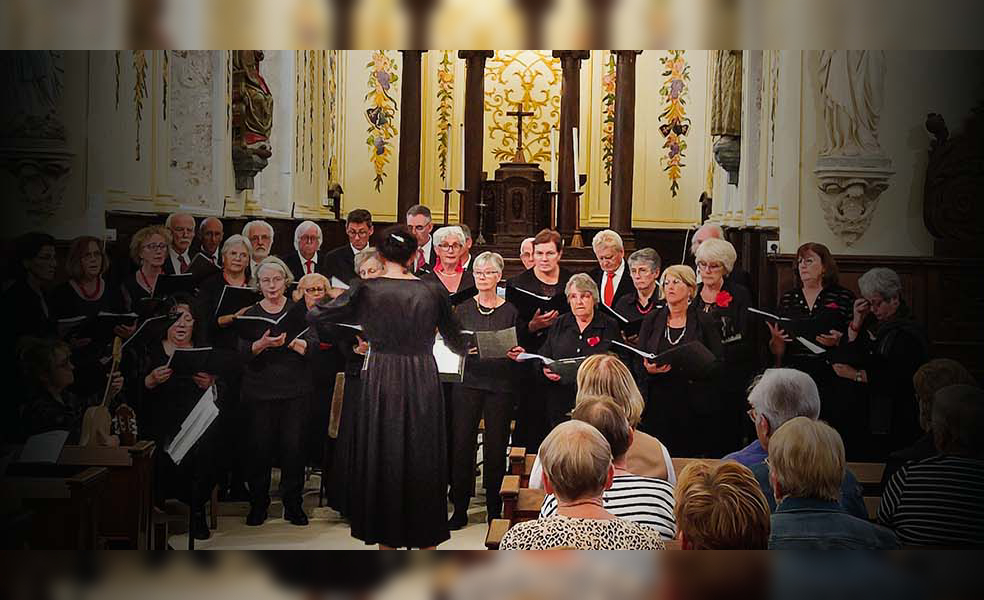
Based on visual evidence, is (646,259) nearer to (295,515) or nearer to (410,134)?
(410,134)

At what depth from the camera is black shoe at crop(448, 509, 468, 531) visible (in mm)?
4941

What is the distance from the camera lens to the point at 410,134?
5418 mm

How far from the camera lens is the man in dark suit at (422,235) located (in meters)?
4.93

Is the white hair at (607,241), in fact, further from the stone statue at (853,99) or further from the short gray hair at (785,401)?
the short gray hair at (785,401)

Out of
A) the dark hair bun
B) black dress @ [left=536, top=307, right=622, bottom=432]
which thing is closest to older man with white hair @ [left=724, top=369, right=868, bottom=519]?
black dress @ [left=536, top=307, right=622, bottom=432]

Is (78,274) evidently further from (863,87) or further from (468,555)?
(468,555)

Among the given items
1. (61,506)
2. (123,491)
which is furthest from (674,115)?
(61,506)

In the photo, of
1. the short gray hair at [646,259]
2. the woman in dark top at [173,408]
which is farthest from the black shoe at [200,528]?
the short gray hair at [646,259]

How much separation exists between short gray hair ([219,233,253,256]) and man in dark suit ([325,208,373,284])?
0.36m

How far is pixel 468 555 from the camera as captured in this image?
1.05m

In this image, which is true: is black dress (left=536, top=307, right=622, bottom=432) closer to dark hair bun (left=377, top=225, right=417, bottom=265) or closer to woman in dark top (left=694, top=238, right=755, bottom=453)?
woman in dark top (left=694, top=238, right=755, bottom=453)

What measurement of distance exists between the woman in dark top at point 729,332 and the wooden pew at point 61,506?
269cm

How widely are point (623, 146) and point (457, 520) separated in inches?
78.9

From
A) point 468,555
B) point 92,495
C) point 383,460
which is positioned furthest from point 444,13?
point 383,460
